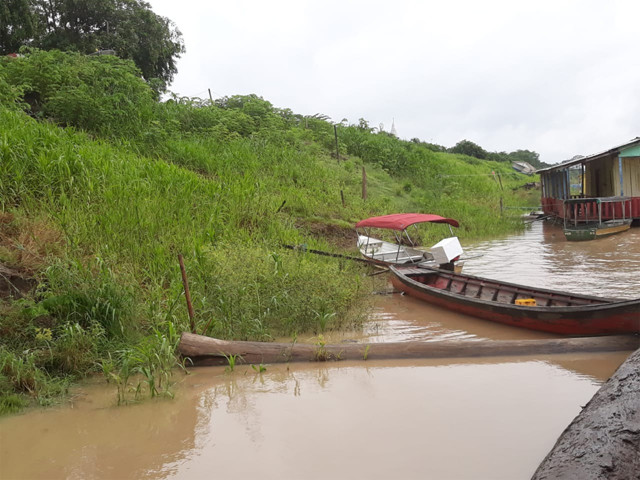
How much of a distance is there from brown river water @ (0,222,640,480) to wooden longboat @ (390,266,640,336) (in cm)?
60

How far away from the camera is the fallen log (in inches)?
248

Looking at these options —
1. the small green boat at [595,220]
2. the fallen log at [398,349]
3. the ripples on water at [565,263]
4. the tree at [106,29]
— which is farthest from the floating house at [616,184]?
the tree at [106,29]

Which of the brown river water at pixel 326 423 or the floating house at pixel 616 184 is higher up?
the floating house at pixel 616 184

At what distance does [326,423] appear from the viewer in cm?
486

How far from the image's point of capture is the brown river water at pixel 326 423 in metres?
4.11

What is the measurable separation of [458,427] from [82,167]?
822cm

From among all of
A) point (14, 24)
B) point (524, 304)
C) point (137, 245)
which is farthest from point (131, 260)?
point (14, 24)

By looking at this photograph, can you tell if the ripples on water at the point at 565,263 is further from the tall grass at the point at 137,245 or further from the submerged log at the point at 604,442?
the submerged log at the point at 604,442

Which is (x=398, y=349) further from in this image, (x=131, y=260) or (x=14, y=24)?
(x=14, y=24)

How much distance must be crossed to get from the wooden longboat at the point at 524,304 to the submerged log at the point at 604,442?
287 cm

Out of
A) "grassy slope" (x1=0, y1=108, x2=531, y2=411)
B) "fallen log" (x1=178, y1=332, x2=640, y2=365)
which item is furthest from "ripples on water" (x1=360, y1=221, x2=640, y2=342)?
"fallen log" (x1=178, y1=332, x2=640, y2=365)

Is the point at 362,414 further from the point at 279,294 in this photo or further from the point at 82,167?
the point at 82,167

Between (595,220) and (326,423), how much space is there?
17.3m

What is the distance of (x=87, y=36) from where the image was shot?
28703 millimetres
